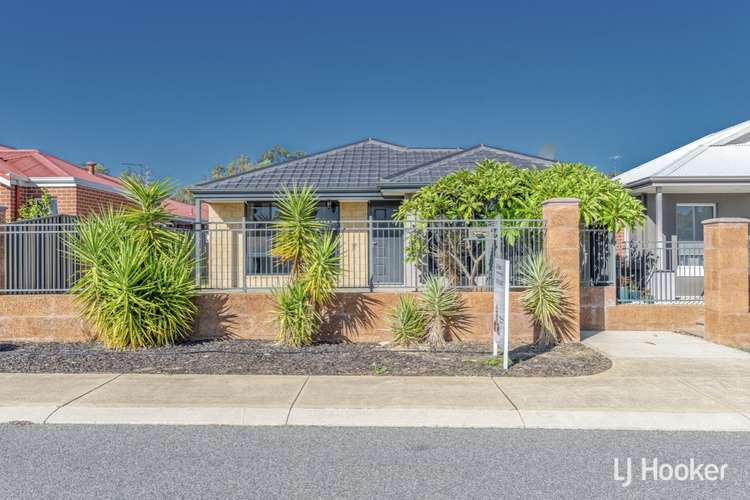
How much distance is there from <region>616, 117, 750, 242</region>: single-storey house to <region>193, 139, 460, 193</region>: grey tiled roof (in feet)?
20.6

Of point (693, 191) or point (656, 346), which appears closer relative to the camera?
point (656, 346)

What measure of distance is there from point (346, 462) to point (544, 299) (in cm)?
606

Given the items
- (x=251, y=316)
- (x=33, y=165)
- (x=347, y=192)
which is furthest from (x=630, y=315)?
(x=33, y=165)

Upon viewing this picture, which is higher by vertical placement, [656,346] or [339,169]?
[339,169]

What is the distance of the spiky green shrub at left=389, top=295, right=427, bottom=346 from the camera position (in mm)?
9969

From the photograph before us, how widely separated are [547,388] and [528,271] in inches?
130

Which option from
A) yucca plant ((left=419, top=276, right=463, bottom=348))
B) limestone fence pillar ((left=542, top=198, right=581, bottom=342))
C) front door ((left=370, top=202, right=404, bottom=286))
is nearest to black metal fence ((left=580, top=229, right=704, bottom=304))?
limestone fence pillar ((left=542, top=198, right=581, bottom=342))

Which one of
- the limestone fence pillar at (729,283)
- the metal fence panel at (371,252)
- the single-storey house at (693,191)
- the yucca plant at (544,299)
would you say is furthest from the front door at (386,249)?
the single-storey house at (693,191)

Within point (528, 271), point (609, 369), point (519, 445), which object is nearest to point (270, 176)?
point (528, 271)

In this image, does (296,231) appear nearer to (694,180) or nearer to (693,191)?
(694,180)

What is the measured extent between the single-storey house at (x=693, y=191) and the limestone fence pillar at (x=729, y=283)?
446 cm

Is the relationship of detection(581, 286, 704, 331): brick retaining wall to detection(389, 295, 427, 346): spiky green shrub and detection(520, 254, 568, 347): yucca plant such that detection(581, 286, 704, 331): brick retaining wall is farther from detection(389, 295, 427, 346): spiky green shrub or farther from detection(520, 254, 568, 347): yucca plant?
detection(389, 295, 427, 346): spiky green shrub

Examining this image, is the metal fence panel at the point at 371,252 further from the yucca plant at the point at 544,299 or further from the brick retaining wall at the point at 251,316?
the yucca plant at the point at 544,299

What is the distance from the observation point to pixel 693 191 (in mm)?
16188
